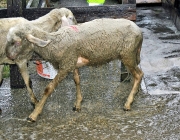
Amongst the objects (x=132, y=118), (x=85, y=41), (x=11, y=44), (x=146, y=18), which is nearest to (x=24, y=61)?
(x=11, y=44)

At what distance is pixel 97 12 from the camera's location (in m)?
6.35

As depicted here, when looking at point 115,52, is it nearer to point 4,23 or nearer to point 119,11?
point 119,11

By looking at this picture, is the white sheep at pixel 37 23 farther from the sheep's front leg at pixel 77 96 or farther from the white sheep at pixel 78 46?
the sheep's front leg at pixel 77 96

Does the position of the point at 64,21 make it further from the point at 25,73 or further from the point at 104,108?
the point at 104,108

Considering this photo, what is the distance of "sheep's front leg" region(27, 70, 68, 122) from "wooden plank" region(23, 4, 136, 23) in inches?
48.5

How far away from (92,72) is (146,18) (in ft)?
12.7

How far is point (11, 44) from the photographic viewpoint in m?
5.23

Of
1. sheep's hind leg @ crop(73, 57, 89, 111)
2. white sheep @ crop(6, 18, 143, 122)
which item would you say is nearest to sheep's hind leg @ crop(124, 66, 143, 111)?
white sheep @ crop(6, 18, 143, 122)

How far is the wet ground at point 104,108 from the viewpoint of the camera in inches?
205

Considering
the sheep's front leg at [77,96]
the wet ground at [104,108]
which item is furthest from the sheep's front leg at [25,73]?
the sheep's front leg at [77,96]

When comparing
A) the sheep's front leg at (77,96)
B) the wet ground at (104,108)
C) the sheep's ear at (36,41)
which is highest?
the sheep's ear at (36,41)

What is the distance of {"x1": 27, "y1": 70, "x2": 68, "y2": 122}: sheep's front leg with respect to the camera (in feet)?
17.9

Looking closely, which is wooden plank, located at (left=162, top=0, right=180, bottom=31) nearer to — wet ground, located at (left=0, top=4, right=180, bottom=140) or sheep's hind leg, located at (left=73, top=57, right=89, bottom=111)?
wet ground, located at (left=0, top=4, right=180, bottom=140)

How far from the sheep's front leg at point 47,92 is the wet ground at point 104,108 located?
0.09m
